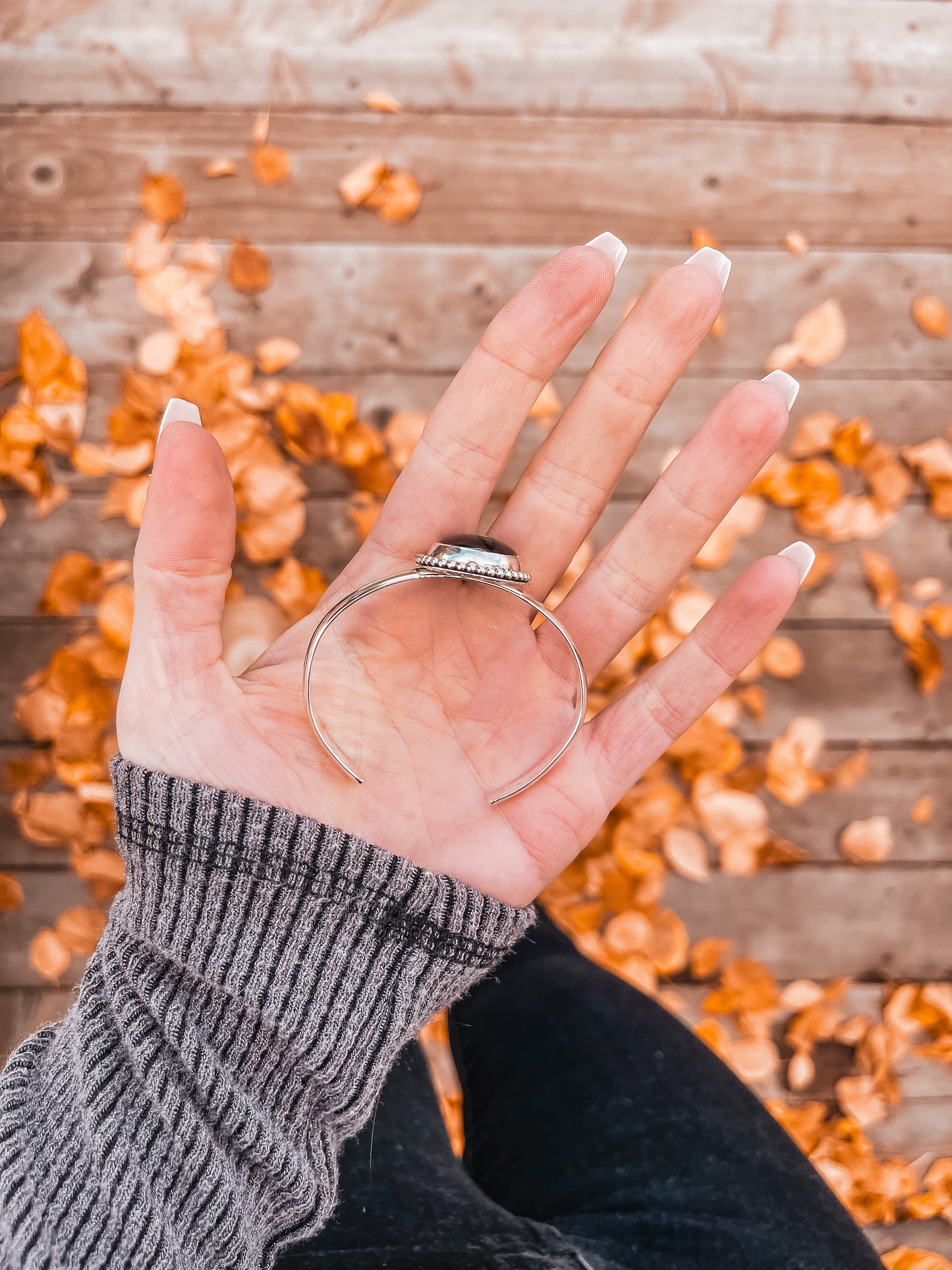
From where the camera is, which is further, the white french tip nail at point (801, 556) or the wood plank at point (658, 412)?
the wood plank at point (658, 412)

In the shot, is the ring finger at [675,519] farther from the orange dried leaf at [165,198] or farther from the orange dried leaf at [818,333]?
the orange dried leaf at [165,198]

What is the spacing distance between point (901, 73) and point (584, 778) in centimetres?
125

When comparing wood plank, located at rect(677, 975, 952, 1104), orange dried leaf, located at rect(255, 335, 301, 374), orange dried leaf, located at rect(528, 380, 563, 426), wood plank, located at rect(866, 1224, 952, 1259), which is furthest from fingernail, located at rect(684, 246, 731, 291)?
wood plank, located at rect(866, 1224, 952, 1259)

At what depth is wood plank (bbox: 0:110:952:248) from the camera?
1.28 meters

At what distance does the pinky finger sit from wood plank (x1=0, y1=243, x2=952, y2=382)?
595 mm

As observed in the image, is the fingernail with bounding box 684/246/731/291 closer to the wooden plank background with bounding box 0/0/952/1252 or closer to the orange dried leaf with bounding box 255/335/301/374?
the wooden plank background with bounding box 0/0/952/1252

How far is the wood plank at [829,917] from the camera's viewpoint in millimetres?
1404

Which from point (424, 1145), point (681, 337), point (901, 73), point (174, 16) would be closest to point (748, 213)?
point (901, 73)

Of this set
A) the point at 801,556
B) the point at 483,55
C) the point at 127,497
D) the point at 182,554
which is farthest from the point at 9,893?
the point at 483,55

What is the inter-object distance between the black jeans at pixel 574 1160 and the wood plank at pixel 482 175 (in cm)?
107

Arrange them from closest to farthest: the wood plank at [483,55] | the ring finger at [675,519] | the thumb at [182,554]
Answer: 1. the thumb at [182,554]
2. the ring finger at [675,519]
3. the wood plank at [483,55]

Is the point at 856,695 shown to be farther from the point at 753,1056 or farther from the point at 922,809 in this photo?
the point at 753,1056

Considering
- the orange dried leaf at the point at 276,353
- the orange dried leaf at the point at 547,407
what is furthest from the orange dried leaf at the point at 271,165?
the orange dried leaf at the point at 547,407

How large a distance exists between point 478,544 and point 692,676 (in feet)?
0.88
